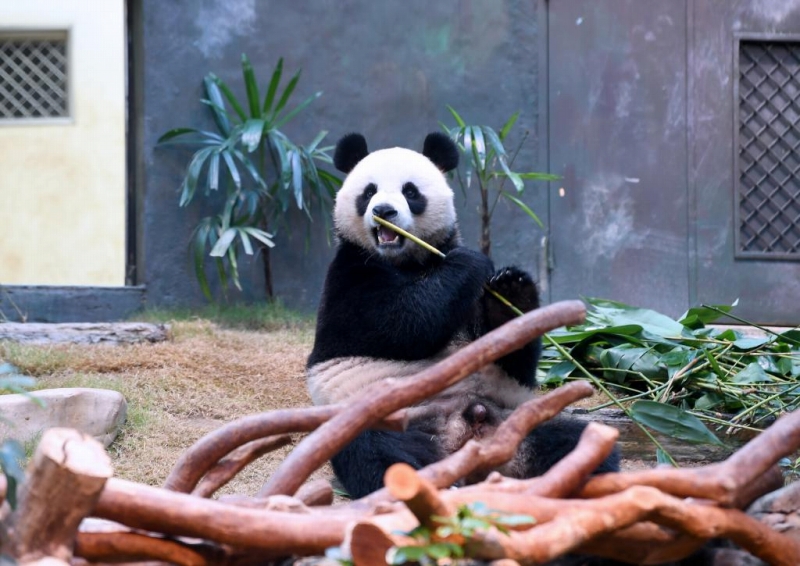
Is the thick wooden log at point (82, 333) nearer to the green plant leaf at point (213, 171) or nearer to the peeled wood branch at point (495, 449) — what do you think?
the green plant leaf at point (213, 171)

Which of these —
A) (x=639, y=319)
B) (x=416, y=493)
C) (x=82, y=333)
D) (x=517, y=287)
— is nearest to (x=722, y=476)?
(x=416, y=493)

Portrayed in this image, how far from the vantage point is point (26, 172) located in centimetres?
1363

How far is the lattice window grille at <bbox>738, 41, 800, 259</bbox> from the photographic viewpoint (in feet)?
28.8

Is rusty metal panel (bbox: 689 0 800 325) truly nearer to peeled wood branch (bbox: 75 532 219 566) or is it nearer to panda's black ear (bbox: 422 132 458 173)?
panda's black ear (bbox: 422 132 458 173)

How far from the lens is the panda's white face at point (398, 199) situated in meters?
4.50

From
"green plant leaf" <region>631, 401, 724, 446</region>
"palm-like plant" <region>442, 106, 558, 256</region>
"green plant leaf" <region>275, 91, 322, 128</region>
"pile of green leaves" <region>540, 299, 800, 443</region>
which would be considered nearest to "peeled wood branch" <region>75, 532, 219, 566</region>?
"green plant leaf" <region>631, 401, 724, 446</region>

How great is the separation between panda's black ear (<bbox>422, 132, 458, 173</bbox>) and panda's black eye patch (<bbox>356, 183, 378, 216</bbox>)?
471 millimetres

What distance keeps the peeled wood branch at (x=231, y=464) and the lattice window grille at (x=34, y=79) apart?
11.4m

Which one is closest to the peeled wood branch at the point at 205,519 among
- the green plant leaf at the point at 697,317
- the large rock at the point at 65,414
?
the large rock at the point at 65,414

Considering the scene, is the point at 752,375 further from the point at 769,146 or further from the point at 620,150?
the point at 769,146

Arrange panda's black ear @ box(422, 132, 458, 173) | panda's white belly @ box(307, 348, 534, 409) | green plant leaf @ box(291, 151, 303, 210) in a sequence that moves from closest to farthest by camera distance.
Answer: panda's white belly @ box(307, 348, 534, 409) → panda's black ear @ box(422, 132, 458, 173) → green plant leaf @ box(291, 151, 303, 210)

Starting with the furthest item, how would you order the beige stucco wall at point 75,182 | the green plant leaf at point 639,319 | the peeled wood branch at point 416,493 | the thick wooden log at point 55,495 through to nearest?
1. the beige stucco wall at point 75,182
2. the green plant leaf at point 639,319
3. the thick wooden log at point 55,495
4. the peeled wood branch at point 416,493

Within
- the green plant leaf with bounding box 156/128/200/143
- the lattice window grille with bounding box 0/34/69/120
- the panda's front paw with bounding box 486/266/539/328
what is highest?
the lattice window grille with bounding box 0/34/69/120

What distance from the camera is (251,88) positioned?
8133 mm
